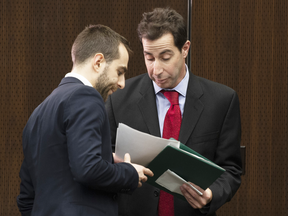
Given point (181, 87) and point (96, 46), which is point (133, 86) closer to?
point (181, 87)

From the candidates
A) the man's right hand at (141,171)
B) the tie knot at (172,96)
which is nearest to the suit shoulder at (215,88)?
the tie knot at (172,96)

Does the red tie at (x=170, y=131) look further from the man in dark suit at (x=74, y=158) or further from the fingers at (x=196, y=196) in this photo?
the man in dark suit at (x=74, y=158)

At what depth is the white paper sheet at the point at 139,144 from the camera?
111cm

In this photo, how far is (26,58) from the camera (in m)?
2.21

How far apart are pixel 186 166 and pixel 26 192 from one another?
2.08 ft

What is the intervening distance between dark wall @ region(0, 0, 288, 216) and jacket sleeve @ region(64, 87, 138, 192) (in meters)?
1.27

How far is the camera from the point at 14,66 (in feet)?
7.22

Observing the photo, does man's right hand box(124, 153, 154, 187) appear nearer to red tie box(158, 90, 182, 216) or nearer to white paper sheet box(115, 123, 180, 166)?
white paper sheet box(115, 123, 180, 166)

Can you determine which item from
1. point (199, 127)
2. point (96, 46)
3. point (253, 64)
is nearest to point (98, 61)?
point (96, 46)

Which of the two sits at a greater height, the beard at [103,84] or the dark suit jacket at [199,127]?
the beard at [103,84]

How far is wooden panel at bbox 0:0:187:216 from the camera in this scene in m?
2.19

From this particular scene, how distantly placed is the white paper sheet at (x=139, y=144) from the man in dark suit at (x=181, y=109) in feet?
0.92

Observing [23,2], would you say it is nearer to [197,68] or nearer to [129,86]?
[129,86]

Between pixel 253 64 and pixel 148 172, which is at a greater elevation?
pixel 253 64
